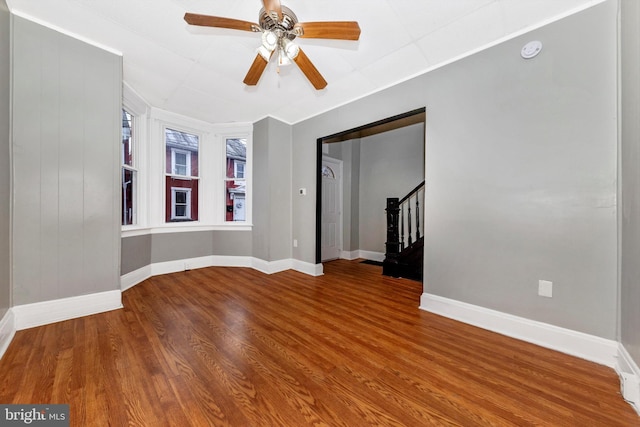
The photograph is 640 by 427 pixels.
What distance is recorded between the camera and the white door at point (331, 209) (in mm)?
4996

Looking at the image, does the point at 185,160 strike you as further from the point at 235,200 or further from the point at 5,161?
the point at 5,161

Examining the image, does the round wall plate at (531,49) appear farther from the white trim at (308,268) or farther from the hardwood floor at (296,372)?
the white trim at (308,268)

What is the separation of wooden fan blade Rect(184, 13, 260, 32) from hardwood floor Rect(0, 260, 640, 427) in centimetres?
231

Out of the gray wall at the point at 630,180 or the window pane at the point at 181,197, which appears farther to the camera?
the window pane at the point at 181,197

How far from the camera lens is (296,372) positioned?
61.3 inches

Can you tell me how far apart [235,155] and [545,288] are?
463 centimetres

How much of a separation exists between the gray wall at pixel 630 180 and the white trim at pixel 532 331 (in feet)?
0.56

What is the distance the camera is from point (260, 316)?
2.36 metres

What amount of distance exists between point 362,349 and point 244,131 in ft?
13.1

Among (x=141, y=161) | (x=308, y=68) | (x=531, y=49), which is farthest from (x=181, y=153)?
(x=531, y=49)

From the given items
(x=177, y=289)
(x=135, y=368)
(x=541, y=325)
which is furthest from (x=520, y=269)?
(x=177, y=289)

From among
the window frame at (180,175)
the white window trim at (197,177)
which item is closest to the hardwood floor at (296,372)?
the white window trim at (197,177)

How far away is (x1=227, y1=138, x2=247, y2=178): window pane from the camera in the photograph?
14.9 ft

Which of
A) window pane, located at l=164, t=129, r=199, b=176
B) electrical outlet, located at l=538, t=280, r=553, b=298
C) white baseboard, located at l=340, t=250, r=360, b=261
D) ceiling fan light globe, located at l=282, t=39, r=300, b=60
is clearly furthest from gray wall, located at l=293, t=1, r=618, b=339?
window pane, located at l=164, t=129, r=199, b=176
